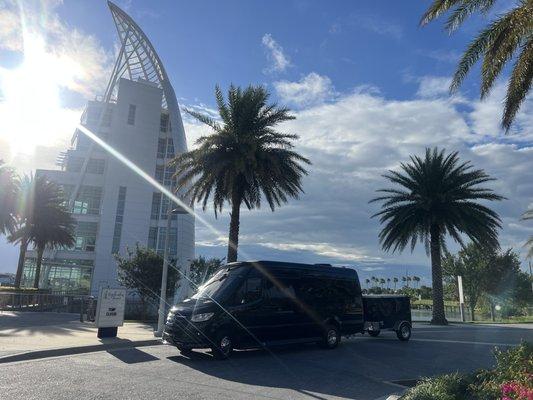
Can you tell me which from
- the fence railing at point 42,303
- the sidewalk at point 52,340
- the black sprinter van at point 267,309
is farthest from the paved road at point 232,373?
the fence railing at point 42,303

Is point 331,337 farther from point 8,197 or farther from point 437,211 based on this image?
point 8,197

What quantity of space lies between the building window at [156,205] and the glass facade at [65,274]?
951cm

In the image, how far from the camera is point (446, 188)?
3105cm

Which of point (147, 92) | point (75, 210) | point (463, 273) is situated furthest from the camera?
point (147, 92)

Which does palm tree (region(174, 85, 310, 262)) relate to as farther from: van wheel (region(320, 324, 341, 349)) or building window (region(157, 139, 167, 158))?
building window (region(157, 139, 167, 158))

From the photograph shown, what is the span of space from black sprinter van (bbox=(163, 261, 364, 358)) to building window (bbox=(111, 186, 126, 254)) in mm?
44454

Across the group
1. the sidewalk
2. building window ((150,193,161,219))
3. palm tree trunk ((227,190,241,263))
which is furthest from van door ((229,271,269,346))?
building window ((150,193,161,219))

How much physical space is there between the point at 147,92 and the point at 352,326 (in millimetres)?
53702

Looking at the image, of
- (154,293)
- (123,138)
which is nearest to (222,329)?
(154,293)

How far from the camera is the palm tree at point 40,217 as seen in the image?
124 feet

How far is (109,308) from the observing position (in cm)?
1569

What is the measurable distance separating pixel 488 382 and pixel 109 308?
12.5 m

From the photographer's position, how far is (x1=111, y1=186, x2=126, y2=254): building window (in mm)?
56219

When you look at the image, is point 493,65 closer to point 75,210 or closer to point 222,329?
point 222,329
